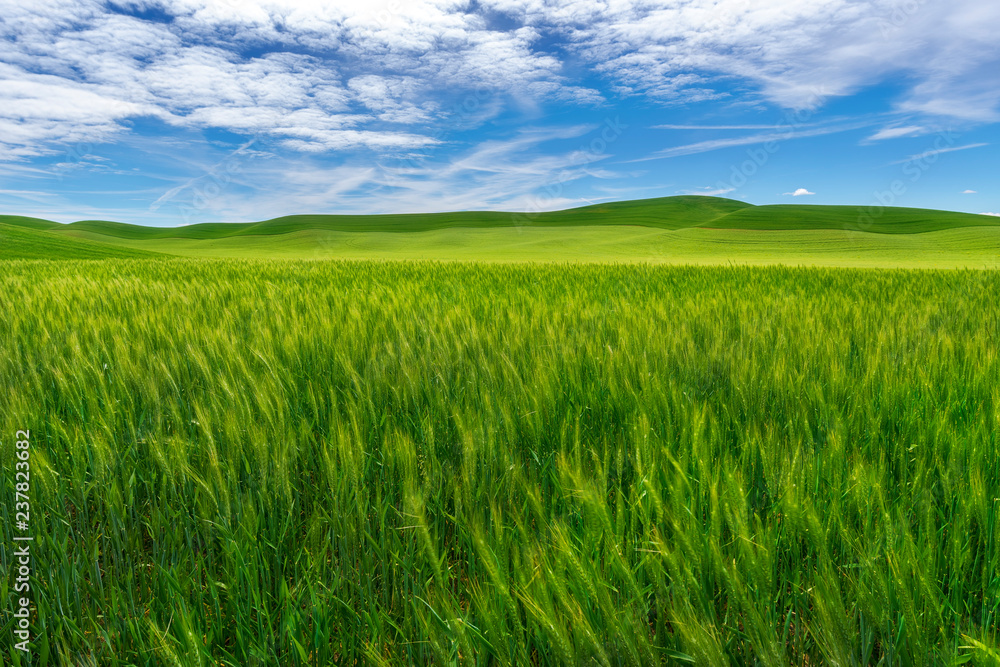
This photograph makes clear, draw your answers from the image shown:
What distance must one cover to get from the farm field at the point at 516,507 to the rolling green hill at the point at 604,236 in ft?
46.5

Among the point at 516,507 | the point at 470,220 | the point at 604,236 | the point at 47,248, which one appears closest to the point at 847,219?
the point at 604,236

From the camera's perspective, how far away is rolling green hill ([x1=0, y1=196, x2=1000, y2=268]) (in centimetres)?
2295

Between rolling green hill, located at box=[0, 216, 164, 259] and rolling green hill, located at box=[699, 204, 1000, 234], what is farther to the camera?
rolling green hill, located at box=[699, 204, 1000, 234]

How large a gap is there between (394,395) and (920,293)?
506cm

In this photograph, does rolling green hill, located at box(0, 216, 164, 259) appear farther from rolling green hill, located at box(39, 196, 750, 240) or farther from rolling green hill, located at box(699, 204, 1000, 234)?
rolling green hill, located at box(699, 204, 1000, 234)

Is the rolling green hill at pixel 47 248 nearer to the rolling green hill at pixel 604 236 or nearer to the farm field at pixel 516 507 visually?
the rolling green hill at pixel 604 236

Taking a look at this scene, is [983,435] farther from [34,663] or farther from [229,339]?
[229,339]

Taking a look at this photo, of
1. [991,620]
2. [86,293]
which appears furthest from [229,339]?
[86,293]

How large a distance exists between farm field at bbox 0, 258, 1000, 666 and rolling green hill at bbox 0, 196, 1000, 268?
14.2m

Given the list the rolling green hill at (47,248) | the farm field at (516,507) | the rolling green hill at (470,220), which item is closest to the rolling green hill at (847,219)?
the rolling green hill at (470,220)

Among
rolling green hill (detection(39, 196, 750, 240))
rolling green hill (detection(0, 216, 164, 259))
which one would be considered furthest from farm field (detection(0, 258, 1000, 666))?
rolling green hill (detection(39, 196, 750, 240))

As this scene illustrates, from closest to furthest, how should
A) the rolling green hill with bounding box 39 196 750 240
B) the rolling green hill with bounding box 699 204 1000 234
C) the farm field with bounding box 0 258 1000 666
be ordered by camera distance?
the farm field with bounding box 0 258 1000 666, the rolling green hill with bounding box 699 204 1000 234, the rolling green hill with bounding box 39 196 750 240

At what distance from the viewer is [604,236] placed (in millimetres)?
36750

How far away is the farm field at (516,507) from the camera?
28.2 inches
